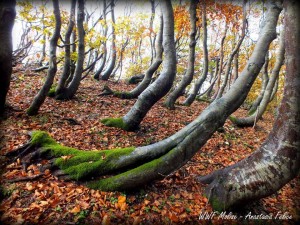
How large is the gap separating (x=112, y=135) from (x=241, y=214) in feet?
12.2

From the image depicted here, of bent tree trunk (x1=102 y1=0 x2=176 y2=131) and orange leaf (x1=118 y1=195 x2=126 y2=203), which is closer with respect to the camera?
orange leaf (x1=118 y1=195 x2=126 y2=203)

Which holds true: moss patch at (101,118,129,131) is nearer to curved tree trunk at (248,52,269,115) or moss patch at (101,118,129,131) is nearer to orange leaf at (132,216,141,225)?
orange leaf at (132,216,141,225)

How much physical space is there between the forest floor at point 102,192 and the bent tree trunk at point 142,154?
234 millimetres

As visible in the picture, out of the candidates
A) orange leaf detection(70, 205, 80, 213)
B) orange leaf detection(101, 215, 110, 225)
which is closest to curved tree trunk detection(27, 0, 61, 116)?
orange leaf detection(70, 205, 80, 213)

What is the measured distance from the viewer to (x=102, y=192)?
356 cm

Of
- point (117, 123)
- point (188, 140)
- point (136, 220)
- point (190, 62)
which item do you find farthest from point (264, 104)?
point (136, 220)

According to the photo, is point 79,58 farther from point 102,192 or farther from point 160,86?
point 102,192

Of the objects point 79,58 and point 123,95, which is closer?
point 79,58

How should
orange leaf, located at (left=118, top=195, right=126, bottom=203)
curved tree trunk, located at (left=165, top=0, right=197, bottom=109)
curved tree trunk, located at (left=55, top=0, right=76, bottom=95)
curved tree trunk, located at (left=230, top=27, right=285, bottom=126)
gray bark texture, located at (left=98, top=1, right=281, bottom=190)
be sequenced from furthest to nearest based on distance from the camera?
curved tree trunk, located at (left=165, top=0, right=197, bottom=109) → curved tree trunk, located at (left=230, top=27, right=285, bottom=126) → curved tree trunk, located at (left=55, top=0, right=76, bottom=95) → gray bark texture, located at (left=98, top=1, right=281, bottom=190) → orange leaf, located at (left=118, top=195, right=126, bottom=203)

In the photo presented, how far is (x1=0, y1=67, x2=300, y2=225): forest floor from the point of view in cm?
311

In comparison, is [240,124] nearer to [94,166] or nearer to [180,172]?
[180,172]

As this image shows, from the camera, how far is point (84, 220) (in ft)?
9.86

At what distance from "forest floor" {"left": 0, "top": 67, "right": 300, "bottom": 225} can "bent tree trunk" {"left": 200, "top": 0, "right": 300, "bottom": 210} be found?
674 mm

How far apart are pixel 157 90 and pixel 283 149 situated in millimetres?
3795
